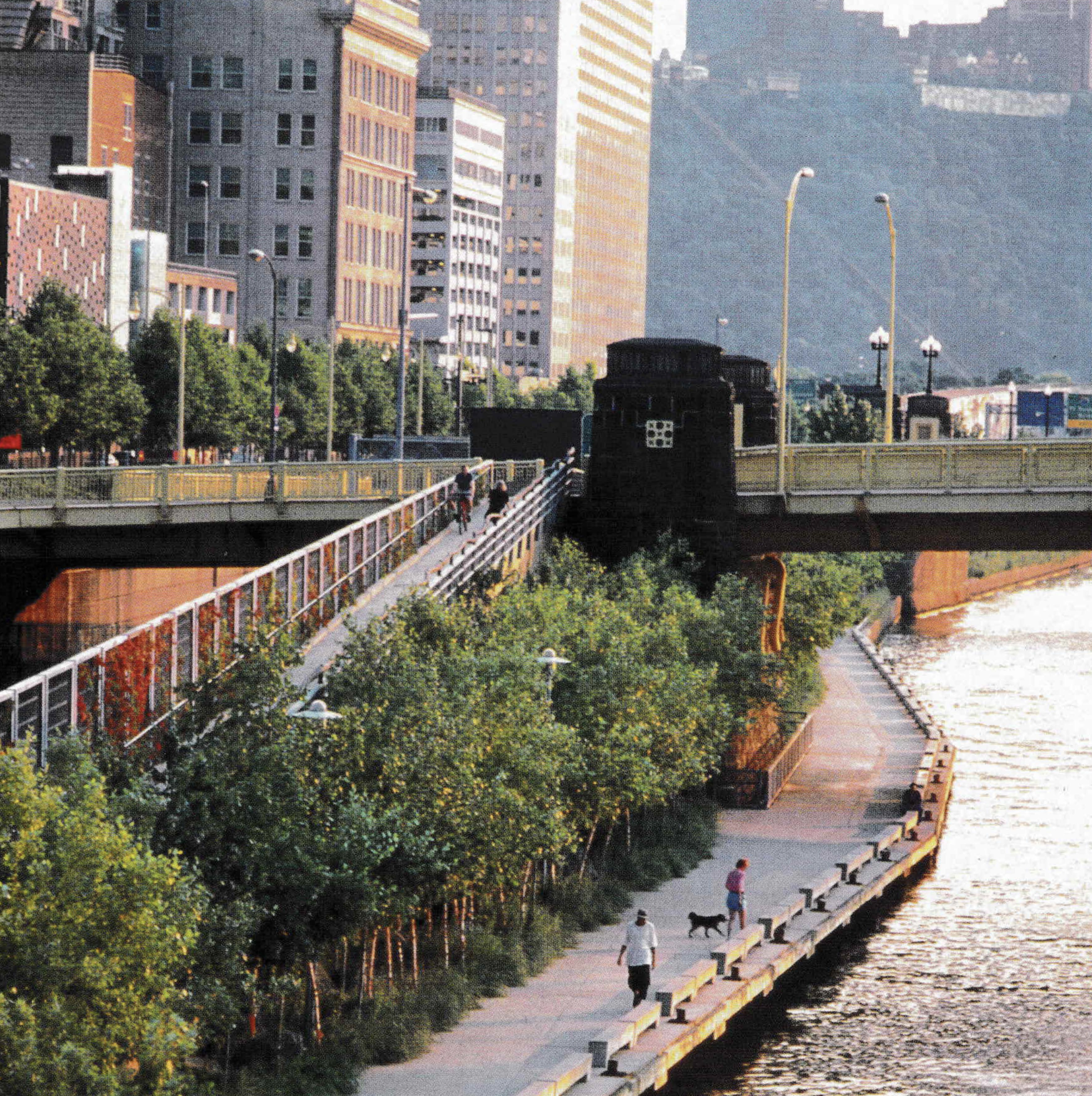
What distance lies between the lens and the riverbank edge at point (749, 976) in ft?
114

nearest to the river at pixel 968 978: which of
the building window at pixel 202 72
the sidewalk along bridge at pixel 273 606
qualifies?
the sidewalk along bridge at pixel 273 606

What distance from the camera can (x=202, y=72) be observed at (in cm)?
18000

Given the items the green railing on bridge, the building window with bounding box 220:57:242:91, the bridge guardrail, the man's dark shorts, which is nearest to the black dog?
the man's dark shorts

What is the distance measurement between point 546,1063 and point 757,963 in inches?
353

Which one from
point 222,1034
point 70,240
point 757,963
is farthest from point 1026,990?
point 70,240

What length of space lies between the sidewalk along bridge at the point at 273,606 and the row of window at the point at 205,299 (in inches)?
3400

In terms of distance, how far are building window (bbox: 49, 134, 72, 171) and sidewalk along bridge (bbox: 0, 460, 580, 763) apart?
79.3m

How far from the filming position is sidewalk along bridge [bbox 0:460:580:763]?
109ft

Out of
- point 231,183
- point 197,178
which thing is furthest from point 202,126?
point 231,183

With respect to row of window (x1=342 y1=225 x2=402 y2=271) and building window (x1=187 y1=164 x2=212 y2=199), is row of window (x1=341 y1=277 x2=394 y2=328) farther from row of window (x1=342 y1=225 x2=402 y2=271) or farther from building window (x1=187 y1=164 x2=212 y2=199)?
building window (x1=187 y1=164 x2=212 y2=199)

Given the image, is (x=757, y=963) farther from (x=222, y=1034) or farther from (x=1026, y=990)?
(x=222, y=1034)

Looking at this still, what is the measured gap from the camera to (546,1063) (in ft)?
116

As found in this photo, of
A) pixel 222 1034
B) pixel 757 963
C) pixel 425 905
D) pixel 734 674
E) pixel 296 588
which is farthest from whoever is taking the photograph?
pixel 734 674

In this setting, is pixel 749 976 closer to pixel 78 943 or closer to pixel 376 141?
pixel 78 943
